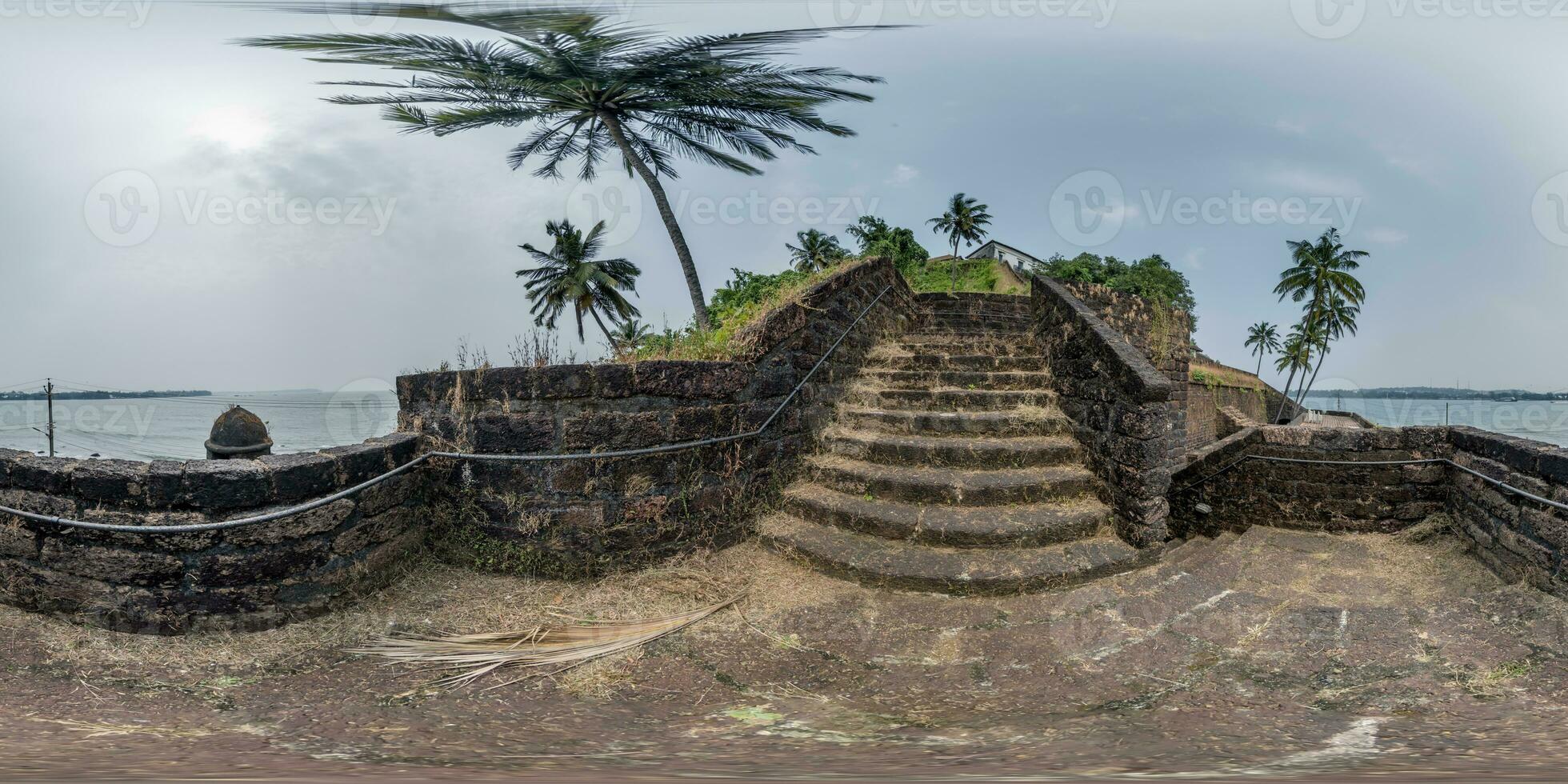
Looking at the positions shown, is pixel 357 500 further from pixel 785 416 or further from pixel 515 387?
pixel 785 416

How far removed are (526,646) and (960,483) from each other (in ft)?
8.92

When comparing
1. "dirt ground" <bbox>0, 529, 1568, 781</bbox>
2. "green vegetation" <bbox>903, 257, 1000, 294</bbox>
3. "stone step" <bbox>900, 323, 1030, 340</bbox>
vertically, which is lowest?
"dirt ground" <bbox>0, 529, 1568, 781</bbox>

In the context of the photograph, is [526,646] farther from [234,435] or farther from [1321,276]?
[1321,276]

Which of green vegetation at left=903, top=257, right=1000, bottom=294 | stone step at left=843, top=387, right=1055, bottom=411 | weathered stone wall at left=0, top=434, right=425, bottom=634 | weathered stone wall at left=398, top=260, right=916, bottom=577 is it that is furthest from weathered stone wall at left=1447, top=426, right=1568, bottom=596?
green vegetation at left=903, top=257, right=1000, bottom=294

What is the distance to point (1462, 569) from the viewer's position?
388 centimetres

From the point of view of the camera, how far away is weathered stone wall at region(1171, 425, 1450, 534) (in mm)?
4590

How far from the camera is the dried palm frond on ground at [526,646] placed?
8.63 ft

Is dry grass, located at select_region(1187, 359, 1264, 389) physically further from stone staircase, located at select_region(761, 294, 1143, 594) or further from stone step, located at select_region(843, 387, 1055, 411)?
stone staircase, located at select_region(761, 294, 1143, 594)

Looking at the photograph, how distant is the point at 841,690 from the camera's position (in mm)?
2531

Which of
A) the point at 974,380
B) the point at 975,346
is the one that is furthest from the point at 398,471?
the point at 975,346

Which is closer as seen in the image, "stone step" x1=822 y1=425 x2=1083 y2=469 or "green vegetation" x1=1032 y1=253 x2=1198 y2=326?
"stone step" x1=822 y1=425 x2=1083 y2=469

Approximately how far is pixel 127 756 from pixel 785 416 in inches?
138

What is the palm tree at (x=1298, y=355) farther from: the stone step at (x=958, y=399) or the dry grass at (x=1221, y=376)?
the stone step at (x=958, y=399)

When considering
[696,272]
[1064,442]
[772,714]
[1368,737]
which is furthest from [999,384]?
[696,272]
